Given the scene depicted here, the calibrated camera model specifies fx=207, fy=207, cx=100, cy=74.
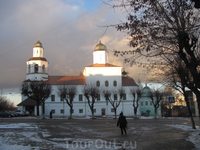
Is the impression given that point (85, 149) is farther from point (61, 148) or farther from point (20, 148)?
point (20, 148)

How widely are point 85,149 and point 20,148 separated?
2.45 metres

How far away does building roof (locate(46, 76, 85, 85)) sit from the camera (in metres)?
54.6

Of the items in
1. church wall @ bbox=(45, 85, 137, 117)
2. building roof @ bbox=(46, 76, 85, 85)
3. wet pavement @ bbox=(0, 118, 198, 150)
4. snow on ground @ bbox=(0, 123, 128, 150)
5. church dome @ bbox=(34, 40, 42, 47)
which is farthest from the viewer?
church dome @ bbox=(34, 40, 42, 47)

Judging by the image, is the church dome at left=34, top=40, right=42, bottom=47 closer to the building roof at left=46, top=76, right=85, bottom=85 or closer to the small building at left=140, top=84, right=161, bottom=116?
the building roof at left=46, top=76, right=85, bottom=85

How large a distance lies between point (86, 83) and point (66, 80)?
612cm

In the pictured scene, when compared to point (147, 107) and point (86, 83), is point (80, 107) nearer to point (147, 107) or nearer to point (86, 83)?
point (86, 83)

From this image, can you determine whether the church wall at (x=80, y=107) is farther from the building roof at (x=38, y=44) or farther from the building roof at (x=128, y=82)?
the building roof at (x=38, y=44)

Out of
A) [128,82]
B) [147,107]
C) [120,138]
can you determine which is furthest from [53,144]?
[147,107]

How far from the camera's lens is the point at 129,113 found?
5416 centimetres

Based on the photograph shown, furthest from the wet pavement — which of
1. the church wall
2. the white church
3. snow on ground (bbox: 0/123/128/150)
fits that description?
the church wall

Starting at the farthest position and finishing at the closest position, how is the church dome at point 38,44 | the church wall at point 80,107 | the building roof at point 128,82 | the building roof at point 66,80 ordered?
the church dome at point 38,44
the building roof at point 128,82
the building roof at point 66,80
the church wall at point 80,107

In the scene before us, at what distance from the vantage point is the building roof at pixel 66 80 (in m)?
54.6

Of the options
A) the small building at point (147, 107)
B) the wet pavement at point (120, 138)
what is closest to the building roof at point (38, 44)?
the small building at point (147, 107)

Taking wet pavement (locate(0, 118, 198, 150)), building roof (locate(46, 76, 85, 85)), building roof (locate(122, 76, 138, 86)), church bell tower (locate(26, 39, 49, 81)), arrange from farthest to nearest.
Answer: church bell tower (locate(26, 39, 49, 81)) → building roof (locate(122, 76, 138, 86)) → building roof (locate(46, 76, 85, 85)) → wet pavement (locate(0, 118, 198, 150))
